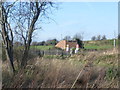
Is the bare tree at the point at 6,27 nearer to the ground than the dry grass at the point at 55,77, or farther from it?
farther from it

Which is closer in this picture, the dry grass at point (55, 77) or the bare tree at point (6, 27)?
the dry grass at point (55, 77)

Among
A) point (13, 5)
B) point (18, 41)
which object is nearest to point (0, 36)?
point (13, 5)

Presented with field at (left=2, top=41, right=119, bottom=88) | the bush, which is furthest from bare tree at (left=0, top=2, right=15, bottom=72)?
the bush

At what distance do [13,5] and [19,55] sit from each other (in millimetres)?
2248

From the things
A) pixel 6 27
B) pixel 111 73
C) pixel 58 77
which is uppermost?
pixel 6 27

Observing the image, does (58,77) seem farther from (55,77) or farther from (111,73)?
(111,73)

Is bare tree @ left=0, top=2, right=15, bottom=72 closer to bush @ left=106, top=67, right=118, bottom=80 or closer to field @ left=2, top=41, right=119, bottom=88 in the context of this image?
field @ left=2, top=41, right=119, bottom=88

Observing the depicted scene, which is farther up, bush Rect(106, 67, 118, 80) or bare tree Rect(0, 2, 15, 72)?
bare tree Rect(0, 2, 15, 72)

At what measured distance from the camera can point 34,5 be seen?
22.5ft

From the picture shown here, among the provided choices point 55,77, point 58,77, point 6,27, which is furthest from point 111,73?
point 6,27

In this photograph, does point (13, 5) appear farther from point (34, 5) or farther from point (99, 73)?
point (99, 73)

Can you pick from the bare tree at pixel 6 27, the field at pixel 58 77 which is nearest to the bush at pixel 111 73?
the field at pixel 58 77

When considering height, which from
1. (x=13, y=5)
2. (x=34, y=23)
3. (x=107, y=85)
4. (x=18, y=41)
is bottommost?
(x=107, y=85)

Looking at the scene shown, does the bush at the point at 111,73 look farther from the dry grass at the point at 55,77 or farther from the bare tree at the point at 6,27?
the bare tree at the point at 6,27
